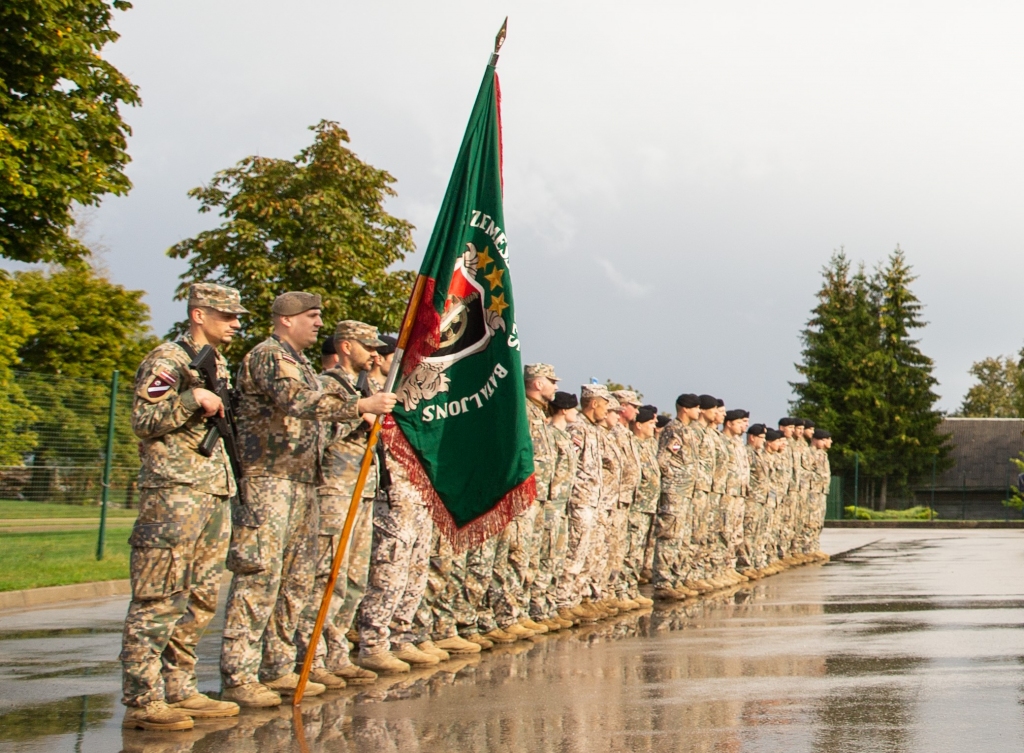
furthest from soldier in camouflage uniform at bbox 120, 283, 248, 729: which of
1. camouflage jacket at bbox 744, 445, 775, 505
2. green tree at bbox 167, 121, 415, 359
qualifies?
green tree at bbox 167, 121, 415, 359

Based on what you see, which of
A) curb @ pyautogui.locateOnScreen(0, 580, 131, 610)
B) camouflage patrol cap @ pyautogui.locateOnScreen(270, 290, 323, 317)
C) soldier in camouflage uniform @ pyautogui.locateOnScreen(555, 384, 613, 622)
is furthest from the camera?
curb @ pyautogui.locateOnScreen(0, 580, 131, 610)

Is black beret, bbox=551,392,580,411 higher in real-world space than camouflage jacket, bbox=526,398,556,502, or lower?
higher

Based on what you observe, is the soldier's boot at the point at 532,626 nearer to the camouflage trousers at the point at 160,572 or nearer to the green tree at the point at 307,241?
the camouflage trousers at the point at 160,572

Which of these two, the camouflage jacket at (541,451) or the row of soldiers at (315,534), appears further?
the camouflage jacket at (541,451)

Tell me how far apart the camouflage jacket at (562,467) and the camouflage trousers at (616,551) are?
148cm

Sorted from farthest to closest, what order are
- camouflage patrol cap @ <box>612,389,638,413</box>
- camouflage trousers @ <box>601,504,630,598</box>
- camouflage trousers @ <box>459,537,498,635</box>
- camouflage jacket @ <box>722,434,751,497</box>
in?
camouflage jacket @ <box>722,434,751,497</box> → camouflage patrol cap @ <box>612,389,638,413</box> → camouflage trousers @ <box>601,504,630,598</box> → camouflage trousers @ <box>459,537,498,635</box>

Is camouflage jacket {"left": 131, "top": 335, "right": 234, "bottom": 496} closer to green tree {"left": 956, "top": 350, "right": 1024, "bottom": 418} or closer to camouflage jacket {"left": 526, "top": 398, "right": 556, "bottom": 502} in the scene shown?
camouflage jacket {"left": 526, "top": 398, "right": 556, "bottom": 502}

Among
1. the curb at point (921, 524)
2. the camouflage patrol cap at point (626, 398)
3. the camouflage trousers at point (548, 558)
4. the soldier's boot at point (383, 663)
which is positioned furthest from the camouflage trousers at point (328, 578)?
the curb at point (921, 524)

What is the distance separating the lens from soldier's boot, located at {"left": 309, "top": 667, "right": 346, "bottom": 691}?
28.5 feet

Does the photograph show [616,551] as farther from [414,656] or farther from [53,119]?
[53,119]

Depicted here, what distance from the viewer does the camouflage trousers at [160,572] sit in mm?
7219

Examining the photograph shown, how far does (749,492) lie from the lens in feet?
65.1

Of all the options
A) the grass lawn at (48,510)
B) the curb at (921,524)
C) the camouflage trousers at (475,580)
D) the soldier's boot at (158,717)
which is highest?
the curb at (921,524)

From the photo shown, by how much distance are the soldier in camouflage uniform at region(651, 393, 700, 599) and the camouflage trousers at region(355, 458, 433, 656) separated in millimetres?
6361
